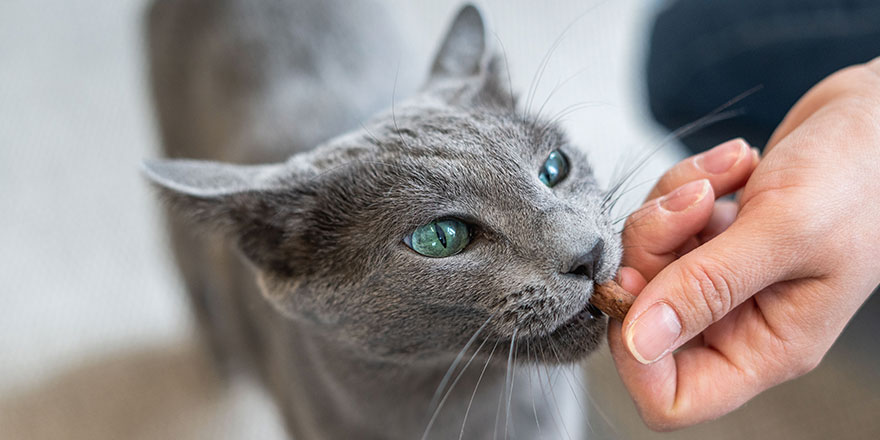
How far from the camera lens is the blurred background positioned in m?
1.53

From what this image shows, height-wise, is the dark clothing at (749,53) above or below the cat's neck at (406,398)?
above

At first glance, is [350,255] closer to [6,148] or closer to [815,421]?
[815,421]

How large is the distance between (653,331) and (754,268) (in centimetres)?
13

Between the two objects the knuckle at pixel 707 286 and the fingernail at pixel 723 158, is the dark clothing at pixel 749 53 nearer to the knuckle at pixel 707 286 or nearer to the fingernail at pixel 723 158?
the fingernail at pixel 723 158

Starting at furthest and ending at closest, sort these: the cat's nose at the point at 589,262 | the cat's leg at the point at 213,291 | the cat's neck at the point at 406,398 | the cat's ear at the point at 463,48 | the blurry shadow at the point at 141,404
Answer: the blurry shadow at the point at 141,404, the cat's leg at the point at 213,291, the cat's ear at the point at 463,48, the cat's neck at the point at 406,398, the cat's nose at the point at 589,262

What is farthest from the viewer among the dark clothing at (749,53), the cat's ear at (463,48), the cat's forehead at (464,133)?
the dark clothing at (749,53)

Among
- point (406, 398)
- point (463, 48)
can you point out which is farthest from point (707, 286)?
point (463, 48)

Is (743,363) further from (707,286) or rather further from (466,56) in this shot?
(466,56)

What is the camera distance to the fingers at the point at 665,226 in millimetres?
814

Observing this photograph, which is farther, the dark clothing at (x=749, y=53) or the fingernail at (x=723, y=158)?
the dark clothing at (x=749, y=53)

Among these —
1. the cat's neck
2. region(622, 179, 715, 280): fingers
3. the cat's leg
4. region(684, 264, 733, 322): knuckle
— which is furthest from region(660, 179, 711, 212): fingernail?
the cat's leg

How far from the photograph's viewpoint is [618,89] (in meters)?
2.12

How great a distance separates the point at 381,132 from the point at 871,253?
2.08 ft

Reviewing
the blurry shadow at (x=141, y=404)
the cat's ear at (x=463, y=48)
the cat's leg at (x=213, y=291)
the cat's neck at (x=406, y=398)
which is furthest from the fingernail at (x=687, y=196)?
the blurry shadow at (x=141, y=404)
